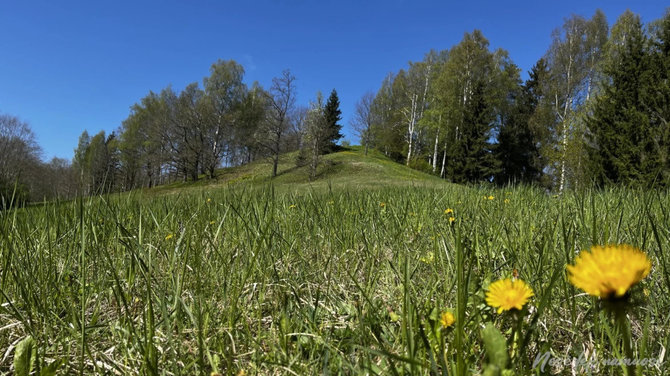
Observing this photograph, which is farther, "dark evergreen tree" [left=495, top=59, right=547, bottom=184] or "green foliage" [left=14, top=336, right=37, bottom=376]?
"dark evergreen tree" [left=495, top=59, right=547, bottom=184]

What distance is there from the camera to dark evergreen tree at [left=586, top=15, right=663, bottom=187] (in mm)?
12664

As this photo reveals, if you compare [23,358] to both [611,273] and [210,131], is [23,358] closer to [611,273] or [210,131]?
[611,273]

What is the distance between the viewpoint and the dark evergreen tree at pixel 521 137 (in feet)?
98.3

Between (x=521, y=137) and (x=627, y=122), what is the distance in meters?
18.5

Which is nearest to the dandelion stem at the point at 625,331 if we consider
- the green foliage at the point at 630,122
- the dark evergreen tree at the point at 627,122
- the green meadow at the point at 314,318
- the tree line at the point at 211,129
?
the green meadow at the point at 314,318

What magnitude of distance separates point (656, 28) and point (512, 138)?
12060 mm

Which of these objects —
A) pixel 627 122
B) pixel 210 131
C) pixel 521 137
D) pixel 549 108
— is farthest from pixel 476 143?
pixel 210 131

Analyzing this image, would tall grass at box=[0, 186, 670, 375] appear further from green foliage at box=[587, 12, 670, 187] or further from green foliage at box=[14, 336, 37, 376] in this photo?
green foliage at box=[587, 12, 670, 187]

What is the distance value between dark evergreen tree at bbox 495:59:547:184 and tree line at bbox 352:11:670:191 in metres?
0.10

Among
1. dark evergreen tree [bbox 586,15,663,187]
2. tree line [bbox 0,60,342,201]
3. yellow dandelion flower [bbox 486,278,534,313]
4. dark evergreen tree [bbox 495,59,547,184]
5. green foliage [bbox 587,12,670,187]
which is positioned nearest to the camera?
yellow dandelion flower [bbox 486,278,534,313]

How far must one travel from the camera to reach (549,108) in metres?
23.9

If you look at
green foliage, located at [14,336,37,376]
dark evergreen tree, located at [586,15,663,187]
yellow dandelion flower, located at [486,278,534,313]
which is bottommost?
green foliage, located at [14,336,37,376]

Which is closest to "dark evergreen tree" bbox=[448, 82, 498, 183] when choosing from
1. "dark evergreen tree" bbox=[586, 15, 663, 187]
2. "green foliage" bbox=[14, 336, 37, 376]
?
"dark evergreen tree" bbox=[586, 15, 663, 187]

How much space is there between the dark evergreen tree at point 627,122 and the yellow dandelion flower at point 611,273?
1572 centimetres
